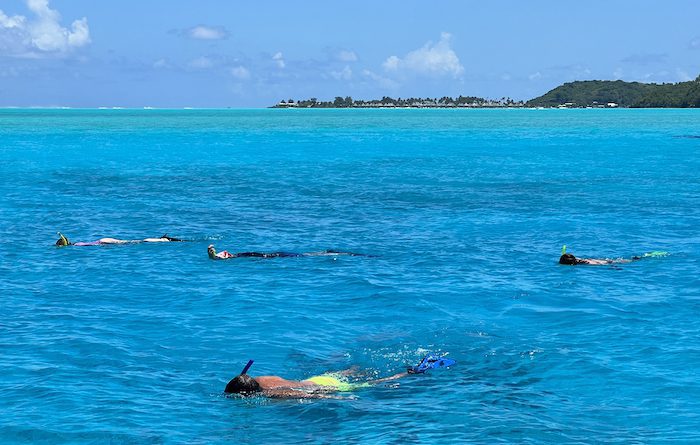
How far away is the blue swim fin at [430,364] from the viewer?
61.7ft

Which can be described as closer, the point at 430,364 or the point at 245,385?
the point at 245,385

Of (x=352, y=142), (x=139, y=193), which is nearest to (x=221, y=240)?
(x=139, y=193)

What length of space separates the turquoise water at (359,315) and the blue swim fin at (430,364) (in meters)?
0.22

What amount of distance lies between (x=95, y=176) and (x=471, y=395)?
55.4 meters

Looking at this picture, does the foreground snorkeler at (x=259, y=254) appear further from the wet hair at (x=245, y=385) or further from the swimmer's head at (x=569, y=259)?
the wet hair at (x=245, y=385)

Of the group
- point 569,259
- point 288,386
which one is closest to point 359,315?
point 288,386

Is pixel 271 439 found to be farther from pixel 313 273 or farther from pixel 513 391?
pixel 313 273

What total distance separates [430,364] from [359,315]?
18.5 ft

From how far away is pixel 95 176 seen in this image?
6694cm

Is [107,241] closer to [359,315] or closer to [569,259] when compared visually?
[359,315]

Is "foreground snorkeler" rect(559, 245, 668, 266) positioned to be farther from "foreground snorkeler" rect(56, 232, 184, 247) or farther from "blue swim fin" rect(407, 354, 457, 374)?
"foreground snorkeler" rect(56, 232, 184, 247)

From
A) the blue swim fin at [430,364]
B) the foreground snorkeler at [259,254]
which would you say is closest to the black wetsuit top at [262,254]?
the foreground snorkeler at [259,254]

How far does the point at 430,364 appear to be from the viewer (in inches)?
748

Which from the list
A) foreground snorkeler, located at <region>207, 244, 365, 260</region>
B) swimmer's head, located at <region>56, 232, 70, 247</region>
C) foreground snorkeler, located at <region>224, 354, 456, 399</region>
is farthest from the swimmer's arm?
swimmer's head, located at <region>56, 232, 70, 247</region>
